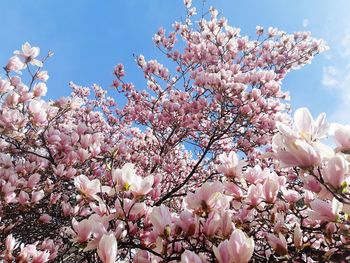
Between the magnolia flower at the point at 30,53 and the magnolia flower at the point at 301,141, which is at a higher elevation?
the magnolia flower at the point at 30,53

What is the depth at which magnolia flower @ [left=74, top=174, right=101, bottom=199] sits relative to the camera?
228cm

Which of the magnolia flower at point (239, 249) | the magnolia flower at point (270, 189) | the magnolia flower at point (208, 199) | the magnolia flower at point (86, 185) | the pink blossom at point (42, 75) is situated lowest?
the magnolia flower at point (239, 249)

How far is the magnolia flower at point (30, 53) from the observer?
4246 mm

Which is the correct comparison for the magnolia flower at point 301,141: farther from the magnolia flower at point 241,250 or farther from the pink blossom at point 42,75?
the pink blossom at point 42,75

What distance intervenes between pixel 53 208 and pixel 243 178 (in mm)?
3029

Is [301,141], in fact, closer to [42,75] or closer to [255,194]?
[255,194]

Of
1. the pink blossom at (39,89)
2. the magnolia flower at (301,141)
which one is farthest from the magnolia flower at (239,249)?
the pink blossom at (39,89)

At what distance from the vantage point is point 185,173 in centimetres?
893

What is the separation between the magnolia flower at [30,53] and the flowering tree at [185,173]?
0.04 feet

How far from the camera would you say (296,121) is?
1.59 metres

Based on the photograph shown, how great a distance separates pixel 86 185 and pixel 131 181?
438mm

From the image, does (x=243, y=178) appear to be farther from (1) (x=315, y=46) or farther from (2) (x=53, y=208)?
(1) (x=315, y=46)

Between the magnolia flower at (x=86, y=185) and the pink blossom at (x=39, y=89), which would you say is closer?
the magnolia flower at (x=86, y=185)

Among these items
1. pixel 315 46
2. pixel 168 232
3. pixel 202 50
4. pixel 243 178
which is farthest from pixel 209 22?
pixel 168 232
